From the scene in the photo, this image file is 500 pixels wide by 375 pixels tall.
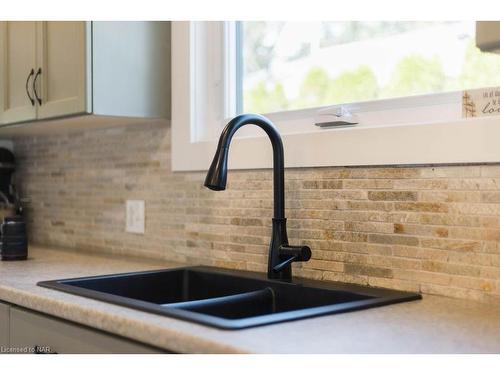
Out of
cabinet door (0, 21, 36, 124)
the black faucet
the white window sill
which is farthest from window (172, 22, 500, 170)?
cabinet door (0, 21, 36, 124)

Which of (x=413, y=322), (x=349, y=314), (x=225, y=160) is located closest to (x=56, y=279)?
(x=225, y=160)

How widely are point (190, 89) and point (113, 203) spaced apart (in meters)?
0.62

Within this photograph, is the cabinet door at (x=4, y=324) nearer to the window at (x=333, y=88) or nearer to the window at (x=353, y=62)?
the window at (x=333, y=88)

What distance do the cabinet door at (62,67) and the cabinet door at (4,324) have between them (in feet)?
2.26

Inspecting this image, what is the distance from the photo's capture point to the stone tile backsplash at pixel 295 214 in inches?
57.9

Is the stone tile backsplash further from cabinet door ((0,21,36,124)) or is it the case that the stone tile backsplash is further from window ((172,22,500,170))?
cabinet door ((0,21,36,124))

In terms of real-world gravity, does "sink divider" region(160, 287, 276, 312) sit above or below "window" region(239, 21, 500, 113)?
below

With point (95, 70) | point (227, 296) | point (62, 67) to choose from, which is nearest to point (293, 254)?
point (227, 296)

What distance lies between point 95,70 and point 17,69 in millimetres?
520

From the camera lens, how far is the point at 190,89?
2160 mm

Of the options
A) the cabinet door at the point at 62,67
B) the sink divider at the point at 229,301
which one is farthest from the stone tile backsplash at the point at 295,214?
the cabinet door at the point at 62,67

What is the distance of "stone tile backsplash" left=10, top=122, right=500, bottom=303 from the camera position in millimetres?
1471

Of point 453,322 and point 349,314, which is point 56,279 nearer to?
point 349,314

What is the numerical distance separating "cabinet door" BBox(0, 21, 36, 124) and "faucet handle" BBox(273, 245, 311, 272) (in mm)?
1134
